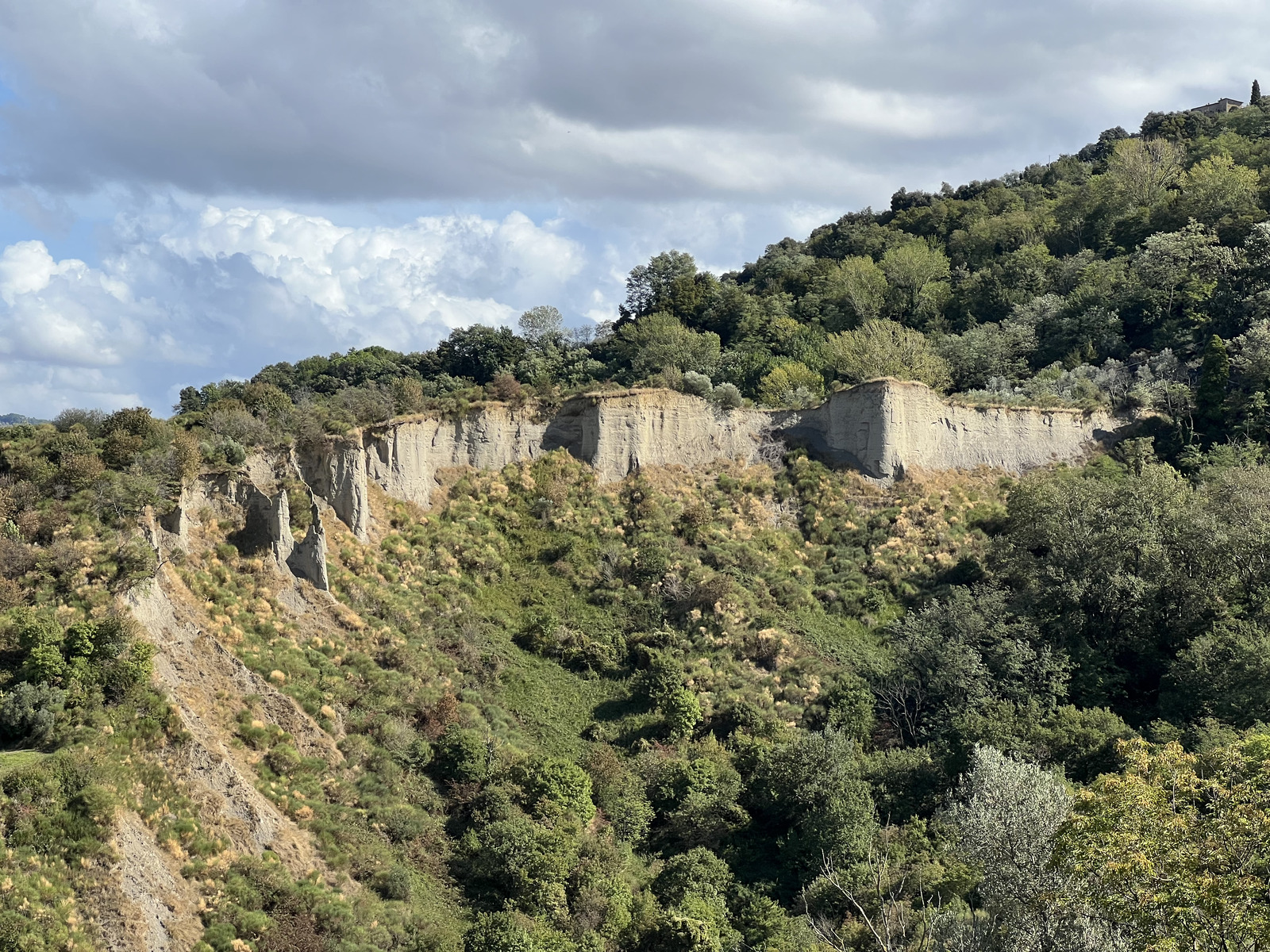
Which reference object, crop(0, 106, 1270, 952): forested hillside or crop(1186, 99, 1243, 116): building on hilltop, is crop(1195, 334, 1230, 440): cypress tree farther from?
crop(1186, 99, 1243, 116): building on hilltop

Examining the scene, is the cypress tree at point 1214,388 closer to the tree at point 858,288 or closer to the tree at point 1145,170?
the tree at point 858,288

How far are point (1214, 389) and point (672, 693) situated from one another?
28.7 meters

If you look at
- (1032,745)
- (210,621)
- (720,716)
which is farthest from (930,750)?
(210,621)

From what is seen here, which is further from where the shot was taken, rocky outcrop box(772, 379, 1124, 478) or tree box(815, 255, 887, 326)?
tree box(815, 255, 887, 326)

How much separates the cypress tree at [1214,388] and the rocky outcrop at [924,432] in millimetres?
3697

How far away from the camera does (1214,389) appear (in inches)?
1789

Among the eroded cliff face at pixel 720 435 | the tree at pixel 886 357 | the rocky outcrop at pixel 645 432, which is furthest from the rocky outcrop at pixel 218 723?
the tree at pixel 886 357

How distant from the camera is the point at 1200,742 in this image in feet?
88.4

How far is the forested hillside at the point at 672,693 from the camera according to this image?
19281 millimetres

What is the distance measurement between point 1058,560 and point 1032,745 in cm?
815

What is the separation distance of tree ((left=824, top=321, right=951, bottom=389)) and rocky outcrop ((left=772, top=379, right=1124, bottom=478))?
4704 mm

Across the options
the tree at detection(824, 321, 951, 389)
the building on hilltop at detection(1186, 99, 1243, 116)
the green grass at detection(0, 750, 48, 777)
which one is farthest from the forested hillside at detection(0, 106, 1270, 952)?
the building on hilltop at detection(1186, 99, 1243, 116)

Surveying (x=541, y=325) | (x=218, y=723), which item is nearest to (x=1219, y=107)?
(x=541, y=325)

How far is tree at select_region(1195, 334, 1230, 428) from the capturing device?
44.8m
